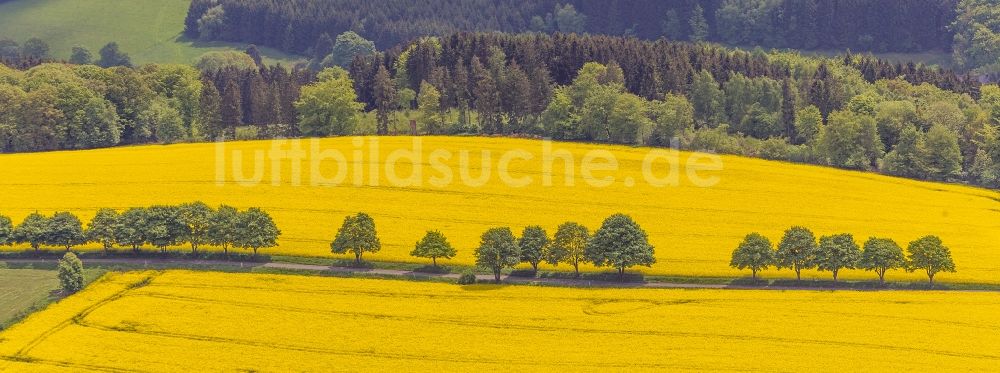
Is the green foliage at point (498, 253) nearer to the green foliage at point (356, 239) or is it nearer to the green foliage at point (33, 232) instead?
the green foliage at point (356, 239)

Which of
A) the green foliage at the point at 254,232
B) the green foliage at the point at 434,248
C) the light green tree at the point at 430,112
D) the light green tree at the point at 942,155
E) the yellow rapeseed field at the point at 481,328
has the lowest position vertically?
the yellow rapeseed field at the point at 481,328

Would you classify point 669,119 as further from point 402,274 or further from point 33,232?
point 33,232

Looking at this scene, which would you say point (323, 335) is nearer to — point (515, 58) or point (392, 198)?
point (392, 198)

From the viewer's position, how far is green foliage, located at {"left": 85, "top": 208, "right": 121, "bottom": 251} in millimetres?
119750

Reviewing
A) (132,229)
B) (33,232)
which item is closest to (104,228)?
(132,229)

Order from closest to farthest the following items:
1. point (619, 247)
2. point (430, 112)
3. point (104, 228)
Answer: point (619, 247) → point (104, 228) → point (430, 112)

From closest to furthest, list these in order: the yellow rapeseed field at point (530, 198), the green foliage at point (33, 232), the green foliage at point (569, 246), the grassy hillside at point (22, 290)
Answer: the grassy hillside at point (22, 290), the green foliage at point (569, 246), the green foliage at point (33, 232), the yellow rapeseed field at point (530, 198)

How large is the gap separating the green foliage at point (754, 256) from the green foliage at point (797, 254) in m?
0.79

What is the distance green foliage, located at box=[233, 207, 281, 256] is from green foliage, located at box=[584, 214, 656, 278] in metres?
29.8

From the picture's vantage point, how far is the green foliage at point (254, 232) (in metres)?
118

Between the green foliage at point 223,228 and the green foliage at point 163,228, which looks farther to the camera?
the green foliage at point 163,228

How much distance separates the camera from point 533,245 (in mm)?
114250

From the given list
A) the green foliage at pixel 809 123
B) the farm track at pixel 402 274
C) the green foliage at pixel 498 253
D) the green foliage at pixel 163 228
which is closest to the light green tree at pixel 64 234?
the farm track at pixel 402 274

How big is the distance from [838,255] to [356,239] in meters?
43.5
